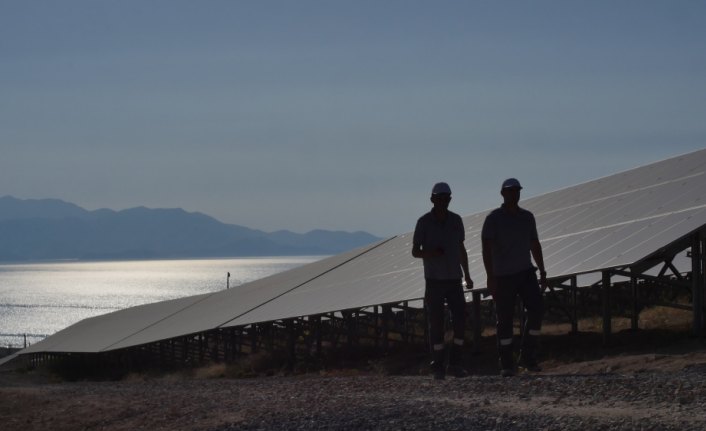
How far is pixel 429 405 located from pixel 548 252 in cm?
964

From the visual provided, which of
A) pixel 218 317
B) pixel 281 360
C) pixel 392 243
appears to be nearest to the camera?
pixel 281 360

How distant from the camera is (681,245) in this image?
15656 mm

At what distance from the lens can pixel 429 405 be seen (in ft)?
28.2

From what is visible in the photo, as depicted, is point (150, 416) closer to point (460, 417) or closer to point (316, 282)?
point (460, 417)

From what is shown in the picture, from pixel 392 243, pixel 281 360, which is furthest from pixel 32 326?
pixel 281 360

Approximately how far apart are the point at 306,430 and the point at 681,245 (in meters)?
9.32

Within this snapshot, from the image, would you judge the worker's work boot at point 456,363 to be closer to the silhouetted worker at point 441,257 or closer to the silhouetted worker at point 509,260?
the silhouetted worker at point 441,257

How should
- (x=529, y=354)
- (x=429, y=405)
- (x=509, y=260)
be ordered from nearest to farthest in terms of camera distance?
(x=429, y=405), (x=509, y=260), (x=529, y=354)

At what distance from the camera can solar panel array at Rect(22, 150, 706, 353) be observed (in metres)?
15.3

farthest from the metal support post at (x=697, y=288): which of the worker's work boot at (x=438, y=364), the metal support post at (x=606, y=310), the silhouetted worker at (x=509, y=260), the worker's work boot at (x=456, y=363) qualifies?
the worker's work boot at (x=438, y=364)

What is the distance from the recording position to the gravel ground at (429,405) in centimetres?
742

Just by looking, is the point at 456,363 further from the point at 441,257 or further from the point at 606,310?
the point at 606,310

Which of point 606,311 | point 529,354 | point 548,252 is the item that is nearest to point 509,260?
point 529,354

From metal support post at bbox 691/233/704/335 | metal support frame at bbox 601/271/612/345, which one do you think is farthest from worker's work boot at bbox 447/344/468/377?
metal support post at bbox 691/233/704/335
